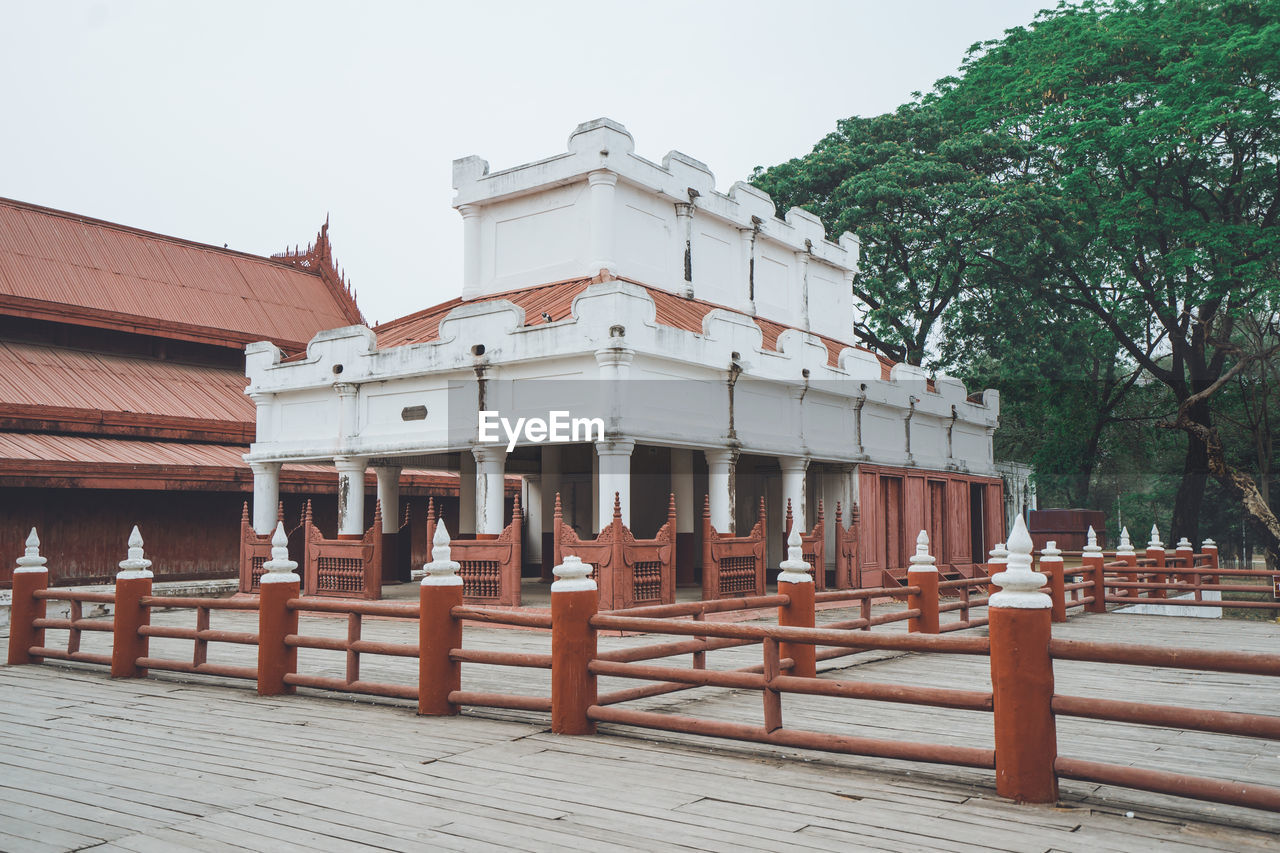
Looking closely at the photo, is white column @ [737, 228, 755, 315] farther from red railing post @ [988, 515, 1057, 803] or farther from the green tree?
red railing post @ [988, 515, 1057, 803]

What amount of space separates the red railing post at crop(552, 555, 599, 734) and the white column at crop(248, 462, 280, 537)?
15214mm

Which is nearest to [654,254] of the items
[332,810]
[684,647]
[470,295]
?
[470,295]

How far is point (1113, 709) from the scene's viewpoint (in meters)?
5.77

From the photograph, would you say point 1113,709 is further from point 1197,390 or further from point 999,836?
point 1197,390

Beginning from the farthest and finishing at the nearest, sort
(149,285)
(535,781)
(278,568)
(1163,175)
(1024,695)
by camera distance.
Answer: (1163,175)
(149,285)
(278,568)
(535,781)
(1024,695)

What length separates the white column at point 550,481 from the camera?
977 inches

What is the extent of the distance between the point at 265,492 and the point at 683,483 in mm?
9168

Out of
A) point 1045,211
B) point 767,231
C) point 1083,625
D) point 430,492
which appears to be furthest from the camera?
point 1045,211

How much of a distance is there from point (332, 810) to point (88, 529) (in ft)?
61.9

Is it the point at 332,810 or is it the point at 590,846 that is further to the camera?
the point at 332,810

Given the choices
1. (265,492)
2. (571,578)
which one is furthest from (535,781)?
(265,492)

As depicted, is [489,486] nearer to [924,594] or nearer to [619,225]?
[619,225]

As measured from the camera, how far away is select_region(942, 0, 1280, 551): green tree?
1177 inches

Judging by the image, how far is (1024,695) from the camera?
6062mm
